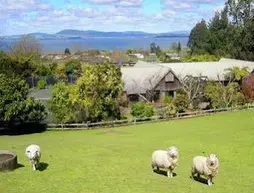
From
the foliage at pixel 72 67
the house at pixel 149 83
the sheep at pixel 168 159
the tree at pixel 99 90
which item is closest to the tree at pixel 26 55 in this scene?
the foliage at pixel 72 67

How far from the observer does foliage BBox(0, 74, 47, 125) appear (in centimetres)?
4025

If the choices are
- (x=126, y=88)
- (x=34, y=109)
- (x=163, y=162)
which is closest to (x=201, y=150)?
(x=163, y=162)

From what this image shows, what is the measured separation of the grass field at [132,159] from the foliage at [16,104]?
83.9 inches

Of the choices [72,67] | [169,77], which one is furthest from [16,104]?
[72,67]

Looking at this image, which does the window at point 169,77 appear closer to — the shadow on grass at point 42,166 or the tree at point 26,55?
the tree at point 26,55

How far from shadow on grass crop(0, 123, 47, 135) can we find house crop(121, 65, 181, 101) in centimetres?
1868

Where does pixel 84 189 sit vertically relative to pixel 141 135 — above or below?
above

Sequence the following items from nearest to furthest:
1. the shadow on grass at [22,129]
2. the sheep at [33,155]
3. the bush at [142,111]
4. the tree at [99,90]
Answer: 1. the sheep at [33,155]
2. the shadow on grass at [22,129]
3. the tree at [99,90]
4. the bush at [142,111]

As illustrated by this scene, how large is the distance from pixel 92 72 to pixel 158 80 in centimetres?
1860

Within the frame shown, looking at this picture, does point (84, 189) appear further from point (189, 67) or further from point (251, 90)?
point (189, 67)

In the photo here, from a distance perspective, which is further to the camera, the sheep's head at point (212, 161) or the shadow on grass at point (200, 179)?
the shadow on grass at point (200, 179)

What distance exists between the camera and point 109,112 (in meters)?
46.3

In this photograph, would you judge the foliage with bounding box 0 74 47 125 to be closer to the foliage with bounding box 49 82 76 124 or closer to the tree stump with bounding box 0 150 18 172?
the foliage with bounding box 49 82 76 124

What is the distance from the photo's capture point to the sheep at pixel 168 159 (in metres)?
19.2
